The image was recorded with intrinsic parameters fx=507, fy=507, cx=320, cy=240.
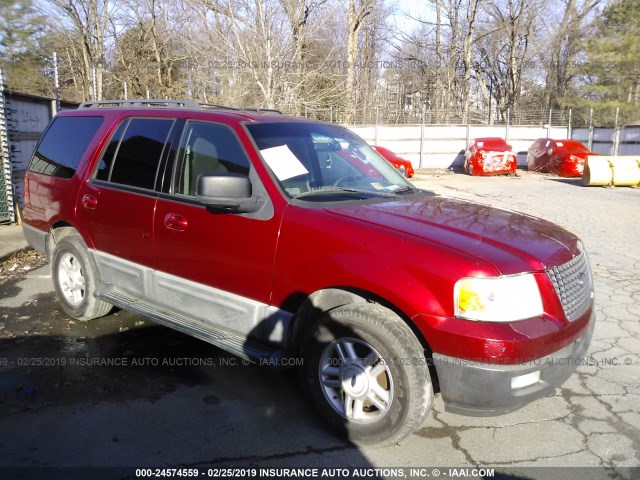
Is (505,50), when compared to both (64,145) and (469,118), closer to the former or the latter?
(469,118)

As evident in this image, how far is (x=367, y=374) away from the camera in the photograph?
114 inches

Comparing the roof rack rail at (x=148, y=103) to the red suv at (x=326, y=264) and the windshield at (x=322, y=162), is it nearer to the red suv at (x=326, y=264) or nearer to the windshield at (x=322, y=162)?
the red suv at (x=326, y=264)

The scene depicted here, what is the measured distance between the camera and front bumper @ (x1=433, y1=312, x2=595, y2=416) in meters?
2.57

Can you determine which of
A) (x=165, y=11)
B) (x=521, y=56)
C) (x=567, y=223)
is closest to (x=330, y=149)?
(x=567, y=223)

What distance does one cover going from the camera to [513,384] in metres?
2.61

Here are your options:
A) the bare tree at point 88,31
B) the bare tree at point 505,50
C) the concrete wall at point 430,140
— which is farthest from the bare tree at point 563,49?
the bare tree at point 88,31

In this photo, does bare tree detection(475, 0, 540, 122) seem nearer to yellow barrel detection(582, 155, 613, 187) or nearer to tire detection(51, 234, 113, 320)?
yellow barrel detection(582, 155, 613, 187)

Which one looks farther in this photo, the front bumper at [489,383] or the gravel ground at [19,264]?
the gravel ground at [19,264]

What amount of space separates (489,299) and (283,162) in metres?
1.66

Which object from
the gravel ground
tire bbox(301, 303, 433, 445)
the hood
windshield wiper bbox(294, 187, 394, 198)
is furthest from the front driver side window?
the gravel ground

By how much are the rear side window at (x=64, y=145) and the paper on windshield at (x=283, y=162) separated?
201 centimetres

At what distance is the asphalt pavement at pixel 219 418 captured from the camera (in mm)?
2805

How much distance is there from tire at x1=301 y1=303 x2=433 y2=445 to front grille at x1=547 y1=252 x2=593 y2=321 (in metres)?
0.85

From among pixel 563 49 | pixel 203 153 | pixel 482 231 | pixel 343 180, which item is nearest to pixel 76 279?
pixel 203 153
